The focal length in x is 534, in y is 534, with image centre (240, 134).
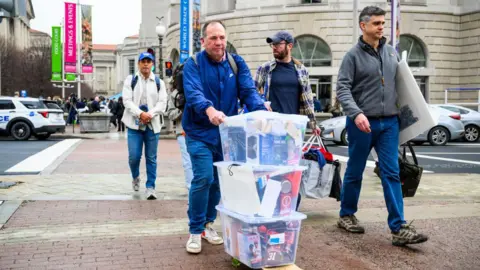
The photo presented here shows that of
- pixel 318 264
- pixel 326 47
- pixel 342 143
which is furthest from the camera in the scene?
pixel 326 47

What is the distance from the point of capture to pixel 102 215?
6.07 meters

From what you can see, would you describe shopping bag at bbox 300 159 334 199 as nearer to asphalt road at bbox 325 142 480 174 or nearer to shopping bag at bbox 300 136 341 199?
Answer: shopping bag at bbox 300 136 341 199


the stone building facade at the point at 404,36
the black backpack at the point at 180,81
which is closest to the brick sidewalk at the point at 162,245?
the black backpack at the point at 180,81

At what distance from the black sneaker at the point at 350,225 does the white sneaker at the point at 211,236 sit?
130 cm

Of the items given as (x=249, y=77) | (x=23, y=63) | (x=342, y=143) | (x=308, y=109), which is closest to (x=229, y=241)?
(x=249, y=77)

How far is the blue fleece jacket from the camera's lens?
4484 millimetres

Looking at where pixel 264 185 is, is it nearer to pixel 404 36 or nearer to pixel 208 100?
pixel 208 100

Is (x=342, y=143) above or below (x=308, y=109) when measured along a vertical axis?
below

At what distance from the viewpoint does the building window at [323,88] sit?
32.4 meters

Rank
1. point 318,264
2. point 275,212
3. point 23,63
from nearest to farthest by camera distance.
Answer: point 275,212, point 318,264, point 23,63

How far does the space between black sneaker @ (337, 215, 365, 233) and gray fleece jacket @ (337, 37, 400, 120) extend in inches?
43.5

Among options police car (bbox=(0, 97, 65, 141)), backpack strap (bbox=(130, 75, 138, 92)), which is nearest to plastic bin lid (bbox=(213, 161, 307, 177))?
backpack strap (bbox=(130, 75, 138, 92))

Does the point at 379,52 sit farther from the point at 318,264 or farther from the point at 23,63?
the point at 23,63

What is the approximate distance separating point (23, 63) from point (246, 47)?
123 feet
